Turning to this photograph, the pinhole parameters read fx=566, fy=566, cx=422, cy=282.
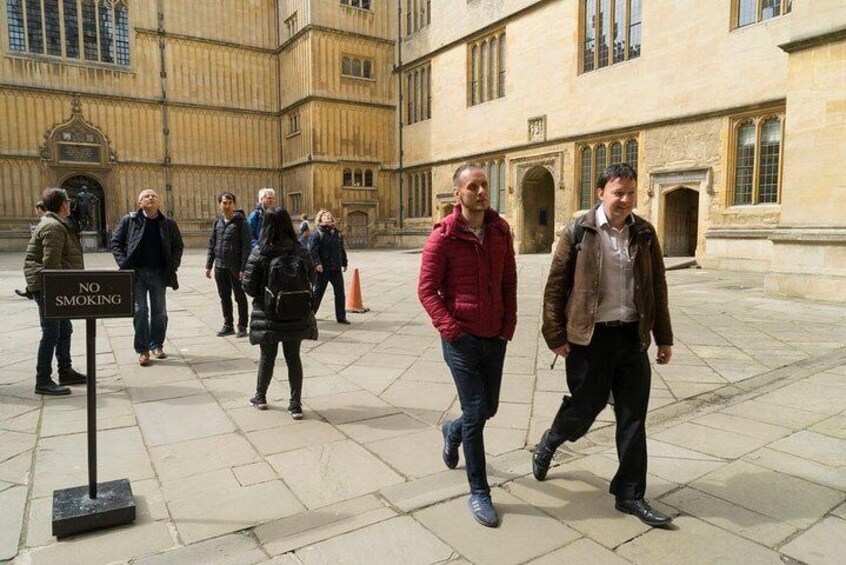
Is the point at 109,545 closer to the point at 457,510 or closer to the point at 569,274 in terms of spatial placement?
the point at 457,510

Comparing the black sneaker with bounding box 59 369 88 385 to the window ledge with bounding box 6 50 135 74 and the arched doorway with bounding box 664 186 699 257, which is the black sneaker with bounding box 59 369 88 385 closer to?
the arched doorway with bounding box 664 186 699 257

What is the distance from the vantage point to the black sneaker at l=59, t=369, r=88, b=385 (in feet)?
16.4

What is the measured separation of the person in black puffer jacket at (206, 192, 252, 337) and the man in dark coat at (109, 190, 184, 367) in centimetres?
113

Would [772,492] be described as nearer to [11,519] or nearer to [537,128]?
[11,519]

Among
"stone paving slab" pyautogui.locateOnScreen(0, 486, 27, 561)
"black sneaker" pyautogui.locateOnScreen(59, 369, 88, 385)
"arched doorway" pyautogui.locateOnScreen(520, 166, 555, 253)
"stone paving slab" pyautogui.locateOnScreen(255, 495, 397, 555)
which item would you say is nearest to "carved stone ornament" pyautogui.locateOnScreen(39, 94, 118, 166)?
"arched doorway" pyautogui.locateOnScreen(520, 166, 555, 253)

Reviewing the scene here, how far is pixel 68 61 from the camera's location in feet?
80.4

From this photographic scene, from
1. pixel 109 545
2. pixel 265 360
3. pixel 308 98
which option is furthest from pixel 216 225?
pixel 308 98

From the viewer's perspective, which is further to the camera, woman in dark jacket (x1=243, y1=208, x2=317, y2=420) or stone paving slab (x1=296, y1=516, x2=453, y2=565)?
woman in dark jacket (x1=243, y1=208, x2=317, y2=420)

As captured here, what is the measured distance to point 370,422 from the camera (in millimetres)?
4168

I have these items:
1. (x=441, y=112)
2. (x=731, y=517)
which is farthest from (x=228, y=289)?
(x=441, y=112)

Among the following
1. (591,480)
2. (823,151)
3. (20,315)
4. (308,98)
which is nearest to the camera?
(591,480)

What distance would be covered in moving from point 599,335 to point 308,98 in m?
25.5

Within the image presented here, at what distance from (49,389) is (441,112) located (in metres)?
22.3

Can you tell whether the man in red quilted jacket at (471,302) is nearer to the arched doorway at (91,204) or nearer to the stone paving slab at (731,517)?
the stone paving slab at (731,517)
